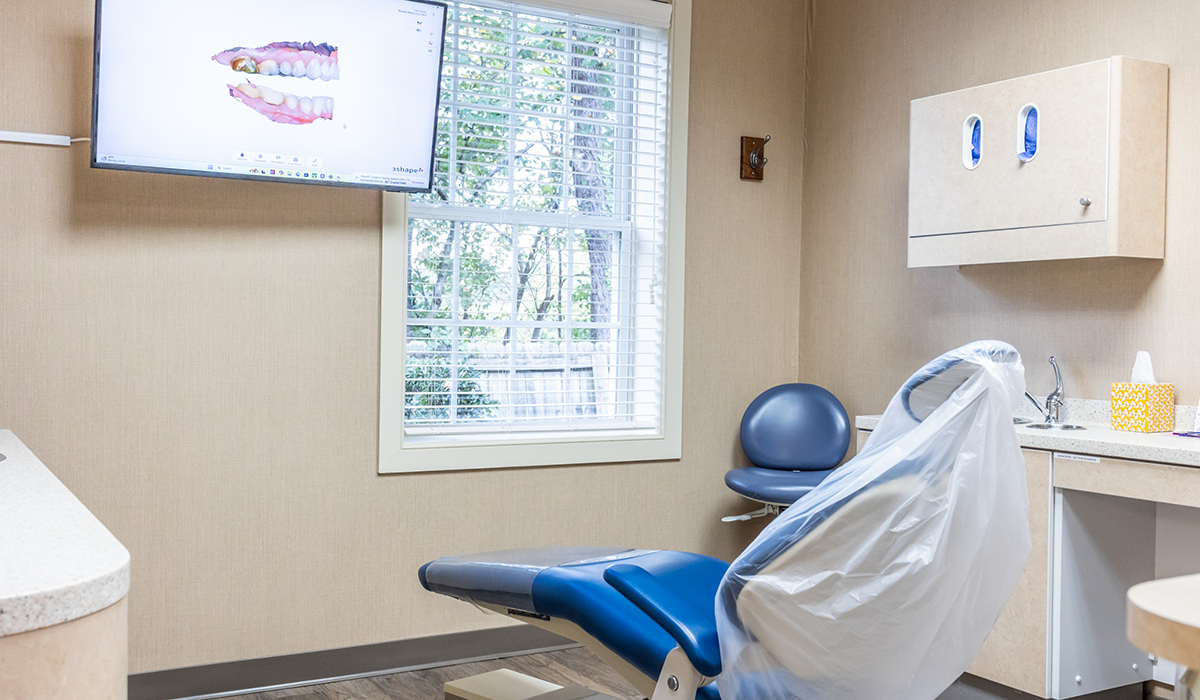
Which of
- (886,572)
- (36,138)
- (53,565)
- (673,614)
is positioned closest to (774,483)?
(673,614)

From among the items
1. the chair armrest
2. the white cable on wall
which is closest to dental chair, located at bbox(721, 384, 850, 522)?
the chair armrest

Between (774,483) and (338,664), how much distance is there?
1.52 metres

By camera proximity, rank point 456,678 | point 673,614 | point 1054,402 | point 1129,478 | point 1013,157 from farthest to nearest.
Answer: point 456,678 < point 1054,402 < point 1013,157 < point 1129,478 < point 673,614

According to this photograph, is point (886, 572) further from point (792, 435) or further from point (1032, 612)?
point (792, 435)

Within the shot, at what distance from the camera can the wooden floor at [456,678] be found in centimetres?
280

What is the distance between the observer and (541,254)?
3.35 meters

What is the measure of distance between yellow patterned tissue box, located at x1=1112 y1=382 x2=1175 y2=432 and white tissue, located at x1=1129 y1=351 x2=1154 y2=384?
0.07 ft

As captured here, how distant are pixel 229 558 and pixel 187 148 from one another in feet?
3.90

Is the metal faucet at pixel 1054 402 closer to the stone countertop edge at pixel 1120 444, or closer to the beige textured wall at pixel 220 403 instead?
the stone countertop edge at pixel 1120 444

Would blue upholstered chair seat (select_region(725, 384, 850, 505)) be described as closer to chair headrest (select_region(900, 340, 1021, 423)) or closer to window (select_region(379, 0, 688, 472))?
window (select_region(379, 0, 688, 472))

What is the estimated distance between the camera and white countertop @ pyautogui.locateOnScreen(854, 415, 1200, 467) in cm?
221

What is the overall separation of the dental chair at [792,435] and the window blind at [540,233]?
0.37m

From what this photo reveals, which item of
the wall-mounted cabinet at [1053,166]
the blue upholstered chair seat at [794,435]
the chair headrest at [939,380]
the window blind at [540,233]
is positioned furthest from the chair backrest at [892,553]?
the window blind at [540,233]

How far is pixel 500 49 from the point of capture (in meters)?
3.24
